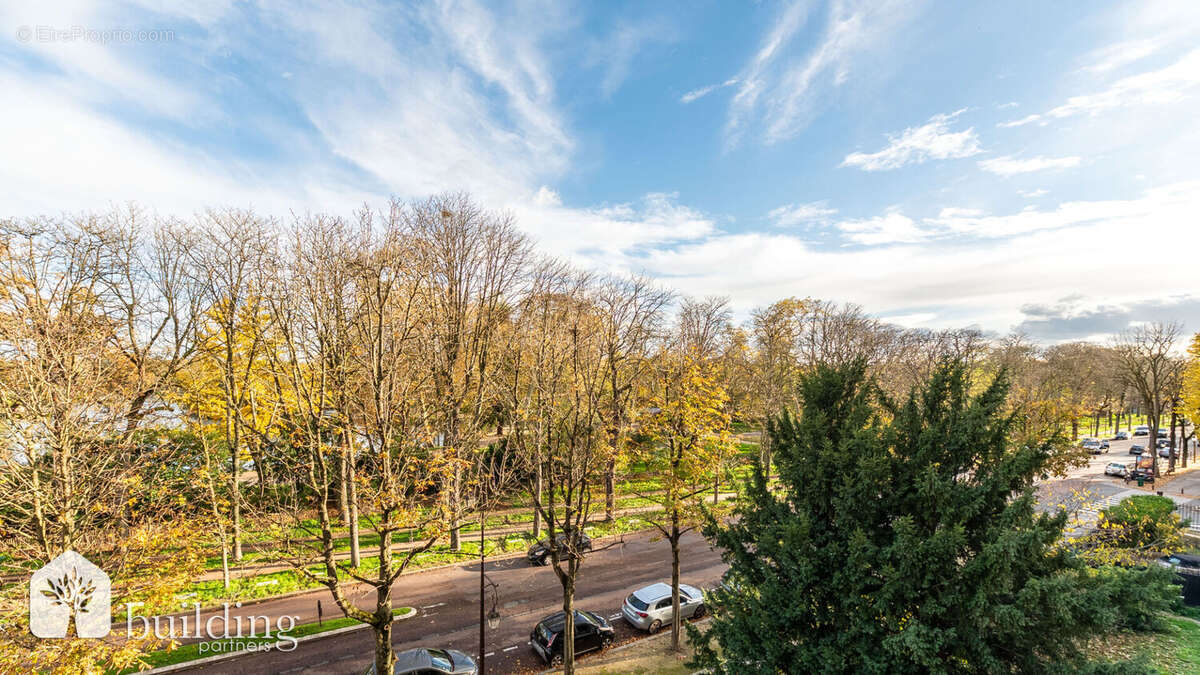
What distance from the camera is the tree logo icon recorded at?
28.1ft

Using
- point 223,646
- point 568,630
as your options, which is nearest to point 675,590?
point 568,630

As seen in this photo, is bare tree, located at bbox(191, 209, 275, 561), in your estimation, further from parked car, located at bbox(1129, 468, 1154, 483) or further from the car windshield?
parked car, located at bbox(1129, 468, 1154, 483)

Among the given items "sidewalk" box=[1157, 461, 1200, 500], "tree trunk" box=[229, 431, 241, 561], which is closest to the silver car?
"tree trunk" box=[229, 431, 241, 561]

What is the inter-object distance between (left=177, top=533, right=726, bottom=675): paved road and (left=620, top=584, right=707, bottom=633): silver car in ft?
2.11

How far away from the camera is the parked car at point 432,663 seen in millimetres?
12727

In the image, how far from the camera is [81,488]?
31.8 feet

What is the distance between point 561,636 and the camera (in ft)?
48.5

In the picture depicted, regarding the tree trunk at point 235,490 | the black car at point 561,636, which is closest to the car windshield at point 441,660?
the black car at point 561,636

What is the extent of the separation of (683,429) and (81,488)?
15.2m

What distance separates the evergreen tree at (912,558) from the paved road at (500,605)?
370 inches

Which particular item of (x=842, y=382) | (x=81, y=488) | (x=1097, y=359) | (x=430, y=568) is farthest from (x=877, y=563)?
(x=1097, y=359)

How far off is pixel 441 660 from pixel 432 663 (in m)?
0.43

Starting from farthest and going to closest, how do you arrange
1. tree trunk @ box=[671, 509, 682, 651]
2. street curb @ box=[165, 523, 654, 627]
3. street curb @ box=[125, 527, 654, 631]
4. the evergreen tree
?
street curb @ box=[165, 523, 654, 627] → street curb @ box=[125, 527, 654, 631] → tree trunk @ box=[671, 509, 682, 651] → the evergreen tree

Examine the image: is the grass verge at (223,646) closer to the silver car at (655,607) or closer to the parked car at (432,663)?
the parked car at (432,663)
